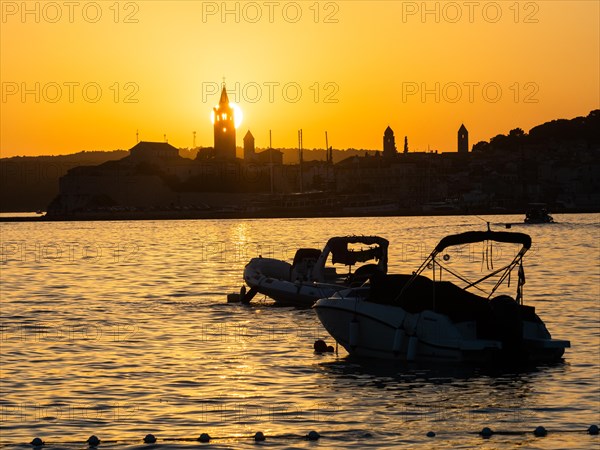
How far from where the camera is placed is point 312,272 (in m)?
42.8

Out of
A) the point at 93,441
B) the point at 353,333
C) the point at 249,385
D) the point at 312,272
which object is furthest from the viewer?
the point at 312,272

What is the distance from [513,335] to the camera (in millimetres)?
26125

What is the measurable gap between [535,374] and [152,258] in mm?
62163

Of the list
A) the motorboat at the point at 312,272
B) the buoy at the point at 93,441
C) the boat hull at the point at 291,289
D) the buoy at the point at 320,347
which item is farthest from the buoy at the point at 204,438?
the boat hull at the point at 291,289

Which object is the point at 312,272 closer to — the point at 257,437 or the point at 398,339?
the point at 398,339

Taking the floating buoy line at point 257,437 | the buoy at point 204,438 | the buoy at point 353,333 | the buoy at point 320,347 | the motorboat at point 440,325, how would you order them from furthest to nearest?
1. the buoy at point 320,347
2. the buoy at point 353,333
3. the motorboat at point 440,325
4. the buoy at point 204,438
5. the floating buoy line at point 257,437

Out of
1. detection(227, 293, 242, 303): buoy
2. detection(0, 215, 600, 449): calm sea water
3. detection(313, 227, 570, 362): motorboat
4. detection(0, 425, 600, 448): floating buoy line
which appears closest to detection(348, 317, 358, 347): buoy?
detection(313, 227, 570, 362): motorboat

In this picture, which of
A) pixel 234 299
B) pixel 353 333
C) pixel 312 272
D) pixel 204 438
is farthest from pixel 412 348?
pixel 234 299

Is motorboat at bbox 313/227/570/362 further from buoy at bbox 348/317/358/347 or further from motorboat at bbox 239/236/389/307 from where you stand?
motorboat at bbox 239/236/389/307

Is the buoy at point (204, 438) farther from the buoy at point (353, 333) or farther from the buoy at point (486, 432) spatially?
the buoy at point (353, 333)

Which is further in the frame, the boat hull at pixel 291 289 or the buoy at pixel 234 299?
the buoy at pixel 234 299

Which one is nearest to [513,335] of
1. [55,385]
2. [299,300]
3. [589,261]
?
[55,385]

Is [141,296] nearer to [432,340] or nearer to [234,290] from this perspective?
[234,290]

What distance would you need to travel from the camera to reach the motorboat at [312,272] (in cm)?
4001
